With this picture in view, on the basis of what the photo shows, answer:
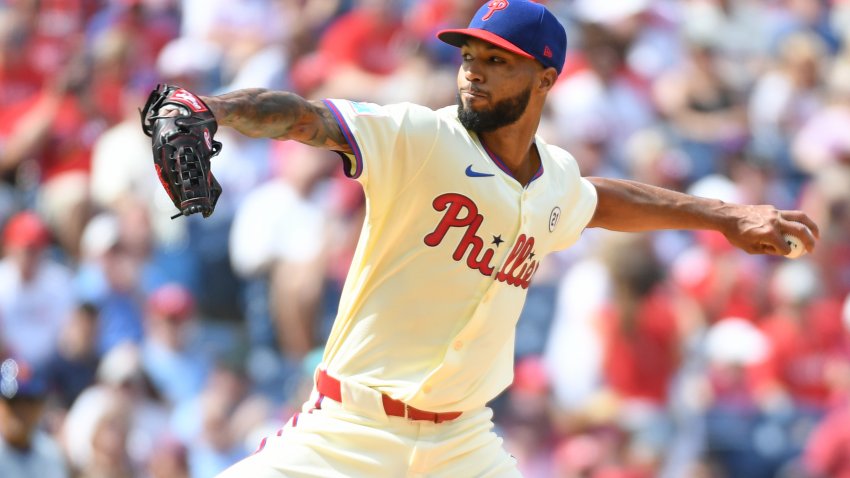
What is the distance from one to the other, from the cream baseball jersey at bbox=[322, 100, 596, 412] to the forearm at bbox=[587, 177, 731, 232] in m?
0.68

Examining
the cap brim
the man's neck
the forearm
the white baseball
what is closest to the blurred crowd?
the forearm

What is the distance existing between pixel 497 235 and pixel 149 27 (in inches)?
284

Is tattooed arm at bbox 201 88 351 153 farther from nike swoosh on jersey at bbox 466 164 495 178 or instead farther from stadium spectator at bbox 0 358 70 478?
stadium spectator at bbox 0 358 70 478

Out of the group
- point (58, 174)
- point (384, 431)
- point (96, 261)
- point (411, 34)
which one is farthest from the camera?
point (411, 34)

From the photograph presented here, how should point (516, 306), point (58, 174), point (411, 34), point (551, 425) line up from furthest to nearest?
1. point (411, 34)
2. point (58, 174)
3. point (551, 425)
4. point (516, 306)

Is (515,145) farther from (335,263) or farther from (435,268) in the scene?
(335,263)

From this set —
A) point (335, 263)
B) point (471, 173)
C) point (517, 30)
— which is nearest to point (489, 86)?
point (517, 30)

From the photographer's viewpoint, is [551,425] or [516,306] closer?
[516,306]

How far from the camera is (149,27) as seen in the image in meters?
11.2

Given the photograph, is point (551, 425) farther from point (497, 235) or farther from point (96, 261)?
point (497, 235)

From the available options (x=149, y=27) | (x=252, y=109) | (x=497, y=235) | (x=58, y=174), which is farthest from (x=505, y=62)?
(x=149, y=27)

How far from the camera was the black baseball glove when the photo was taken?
3.67 m

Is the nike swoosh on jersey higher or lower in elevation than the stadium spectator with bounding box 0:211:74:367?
higher

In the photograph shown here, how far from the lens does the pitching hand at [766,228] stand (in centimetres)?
518
